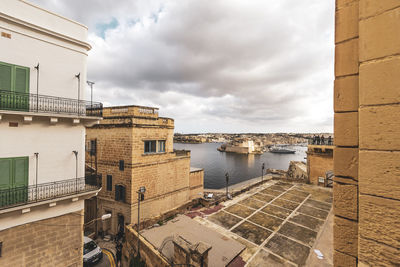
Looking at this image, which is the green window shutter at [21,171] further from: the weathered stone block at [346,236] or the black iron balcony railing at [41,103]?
the weathered stone block at [346,236]

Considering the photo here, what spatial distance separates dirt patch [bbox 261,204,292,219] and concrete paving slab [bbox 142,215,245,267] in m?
8.25

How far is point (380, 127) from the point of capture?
2119mm

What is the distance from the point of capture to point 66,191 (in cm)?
902

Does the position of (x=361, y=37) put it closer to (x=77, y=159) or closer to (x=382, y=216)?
(x=382, y=216)

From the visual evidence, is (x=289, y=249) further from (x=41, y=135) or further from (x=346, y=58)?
(x=41, y=135)

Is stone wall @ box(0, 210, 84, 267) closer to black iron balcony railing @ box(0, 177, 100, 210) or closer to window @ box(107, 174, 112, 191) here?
black iron balcony railing @ box(0, 177, 100, 210)

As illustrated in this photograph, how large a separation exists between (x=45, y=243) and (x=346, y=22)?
12.9 metres

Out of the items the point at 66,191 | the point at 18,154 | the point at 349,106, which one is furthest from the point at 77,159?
the point at 349,106

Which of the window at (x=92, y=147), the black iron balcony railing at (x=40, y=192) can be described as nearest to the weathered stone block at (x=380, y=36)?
the black iron balcony railing at (x=40, y=192)

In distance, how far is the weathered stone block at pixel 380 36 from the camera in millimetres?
2049

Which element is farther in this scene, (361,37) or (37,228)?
(37,228)

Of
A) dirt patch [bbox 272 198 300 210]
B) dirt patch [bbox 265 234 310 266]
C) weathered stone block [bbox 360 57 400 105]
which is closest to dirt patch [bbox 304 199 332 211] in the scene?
dirt patch [bbox 272 198 300 210]

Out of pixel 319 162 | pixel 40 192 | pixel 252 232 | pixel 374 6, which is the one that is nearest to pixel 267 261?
pixel 252 232

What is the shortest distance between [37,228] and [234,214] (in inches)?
588
